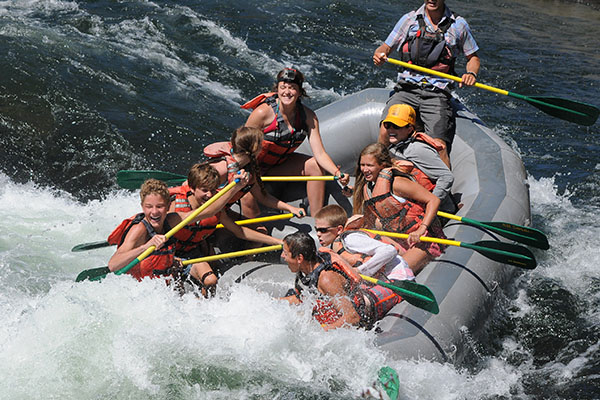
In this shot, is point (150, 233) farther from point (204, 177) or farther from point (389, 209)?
point (389, 209)

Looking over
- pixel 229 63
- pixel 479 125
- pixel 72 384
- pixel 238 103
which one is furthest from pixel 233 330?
pixel 229 63

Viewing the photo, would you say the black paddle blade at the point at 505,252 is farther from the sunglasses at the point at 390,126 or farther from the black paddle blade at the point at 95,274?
the black paddle blade at the point at 95,274

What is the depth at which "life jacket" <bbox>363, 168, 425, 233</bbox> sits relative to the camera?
4.80m

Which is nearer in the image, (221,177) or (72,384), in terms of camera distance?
(72,384)

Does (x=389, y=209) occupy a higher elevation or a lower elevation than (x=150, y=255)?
higher

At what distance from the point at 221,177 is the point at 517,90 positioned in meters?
6.40

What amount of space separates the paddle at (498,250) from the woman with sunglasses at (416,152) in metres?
0.41

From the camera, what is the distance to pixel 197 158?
7859 millimetres

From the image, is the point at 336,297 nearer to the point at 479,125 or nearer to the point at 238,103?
the point at 479,125

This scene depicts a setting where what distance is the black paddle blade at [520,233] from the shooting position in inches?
193

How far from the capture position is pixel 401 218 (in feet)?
16.0

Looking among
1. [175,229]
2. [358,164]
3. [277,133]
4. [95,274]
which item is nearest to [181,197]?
[175,229]

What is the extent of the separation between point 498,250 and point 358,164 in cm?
105

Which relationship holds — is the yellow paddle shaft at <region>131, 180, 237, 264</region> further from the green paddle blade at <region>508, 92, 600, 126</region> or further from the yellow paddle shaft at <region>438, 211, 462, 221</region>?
the green paddle blade at <region>508, 92, 600, 126</region>
